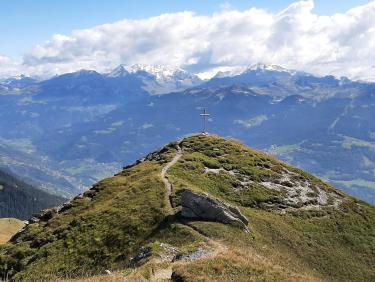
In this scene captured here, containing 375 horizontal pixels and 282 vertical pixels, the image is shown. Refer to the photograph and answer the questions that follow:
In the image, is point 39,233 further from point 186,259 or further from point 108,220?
point 186,259

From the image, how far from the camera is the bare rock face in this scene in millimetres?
66562

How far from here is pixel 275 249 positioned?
6397cm

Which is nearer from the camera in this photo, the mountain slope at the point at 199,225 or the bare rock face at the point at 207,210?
the mountain slope at the point at 199,225

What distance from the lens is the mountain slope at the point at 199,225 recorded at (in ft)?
200

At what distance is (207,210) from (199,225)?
3.93 m

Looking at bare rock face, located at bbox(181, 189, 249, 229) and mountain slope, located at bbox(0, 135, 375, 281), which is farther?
bare rock face, located at bbox(181, 189, 249, 229)

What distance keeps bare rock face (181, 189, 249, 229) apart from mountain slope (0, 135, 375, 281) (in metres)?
0.14

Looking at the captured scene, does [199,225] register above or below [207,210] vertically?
below

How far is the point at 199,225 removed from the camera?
63.7 metres

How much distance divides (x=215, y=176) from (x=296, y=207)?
15.8 m

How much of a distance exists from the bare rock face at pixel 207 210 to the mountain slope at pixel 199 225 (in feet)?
0.45

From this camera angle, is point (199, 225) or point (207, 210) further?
point (207, 210)

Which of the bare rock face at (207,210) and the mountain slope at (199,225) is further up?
the bare rock face at (207,210)

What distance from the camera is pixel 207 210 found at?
67.1 meters
